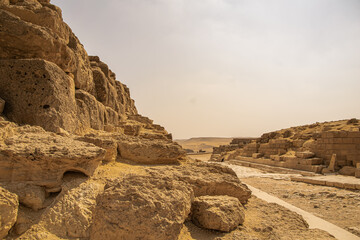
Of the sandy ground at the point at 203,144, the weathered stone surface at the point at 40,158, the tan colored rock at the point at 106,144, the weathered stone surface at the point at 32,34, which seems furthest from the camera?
the sandy ground at the point at 203,144

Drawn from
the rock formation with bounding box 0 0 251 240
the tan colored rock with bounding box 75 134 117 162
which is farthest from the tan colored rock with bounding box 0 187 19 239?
the tan colored rock with bounding box 75 134 117 162

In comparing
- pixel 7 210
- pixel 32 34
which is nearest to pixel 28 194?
pixel 7 210

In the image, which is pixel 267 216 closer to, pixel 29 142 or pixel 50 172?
pixel 50 172

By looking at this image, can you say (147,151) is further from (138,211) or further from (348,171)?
(348,171)

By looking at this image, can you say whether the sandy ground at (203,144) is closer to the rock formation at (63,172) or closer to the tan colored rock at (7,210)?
the rock formation at (63,172)

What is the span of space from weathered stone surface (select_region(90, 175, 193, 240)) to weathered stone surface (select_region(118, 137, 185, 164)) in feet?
4.67

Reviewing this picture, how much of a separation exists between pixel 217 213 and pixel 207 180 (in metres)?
0.89

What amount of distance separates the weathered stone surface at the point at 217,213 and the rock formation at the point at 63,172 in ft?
0.19

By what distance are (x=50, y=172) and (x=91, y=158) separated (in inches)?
17.0

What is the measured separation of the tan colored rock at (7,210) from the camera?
5.82 feet

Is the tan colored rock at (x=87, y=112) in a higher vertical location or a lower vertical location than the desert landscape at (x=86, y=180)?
higher

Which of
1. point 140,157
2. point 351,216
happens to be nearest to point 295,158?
point 351,216

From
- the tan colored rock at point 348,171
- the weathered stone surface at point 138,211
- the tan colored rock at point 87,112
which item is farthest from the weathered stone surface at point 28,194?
the tan colored rock at point 348,171

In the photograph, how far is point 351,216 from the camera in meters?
5.02
